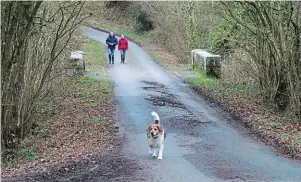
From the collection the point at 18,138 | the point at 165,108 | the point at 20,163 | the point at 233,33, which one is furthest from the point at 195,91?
the point at 20,163

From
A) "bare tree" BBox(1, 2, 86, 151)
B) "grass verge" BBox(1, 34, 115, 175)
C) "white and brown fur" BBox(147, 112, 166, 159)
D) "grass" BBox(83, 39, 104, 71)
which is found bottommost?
"grass verge" BBox(1, 34, 115, 175)

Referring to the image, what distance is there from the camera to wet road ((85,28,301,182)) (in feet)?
33.9

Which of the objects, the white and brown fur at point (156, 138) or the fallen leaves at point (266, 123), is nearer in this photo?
the white and brown fur at point (156, 138)

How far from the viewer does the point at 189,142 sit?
13.6m

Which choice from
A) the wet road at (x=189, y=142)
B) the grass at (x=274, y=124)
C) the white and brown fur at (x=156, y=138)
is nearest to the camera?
the wet road at (x=189, y=142)

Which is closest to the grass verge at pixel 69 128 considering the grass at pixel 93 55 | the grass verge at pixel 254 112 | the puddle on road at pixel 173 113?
the puddle on road at pixel 173 113

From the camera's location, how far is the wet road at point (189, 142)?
33.9ft

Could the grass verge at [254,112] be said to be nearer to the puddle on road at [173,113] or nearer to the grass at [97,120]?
the puddle on road at [173,113]

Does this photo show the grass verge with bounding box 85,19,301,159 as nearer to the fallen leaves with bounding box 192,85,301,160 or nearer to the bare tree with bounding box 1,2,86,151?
the fallen leaves with bounding box 192,85,301,160

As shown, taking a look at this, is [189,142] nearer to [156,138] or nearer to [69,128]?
[156,138]

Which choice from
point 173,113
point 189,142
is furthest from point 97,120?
point 189,142

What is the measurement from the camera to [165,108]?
18406 mm

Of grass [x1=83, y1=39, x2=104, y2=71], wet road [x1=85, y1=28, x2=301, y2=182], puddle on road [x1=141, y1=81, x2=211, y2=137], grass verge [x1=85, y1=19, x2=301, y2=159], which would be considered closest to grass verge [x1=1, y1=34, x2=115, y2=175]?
wet road [x1=85, y1=28, x2=301, y2=182]

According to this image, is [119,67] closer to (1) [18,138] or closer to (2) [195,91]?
(2) [195,91]
